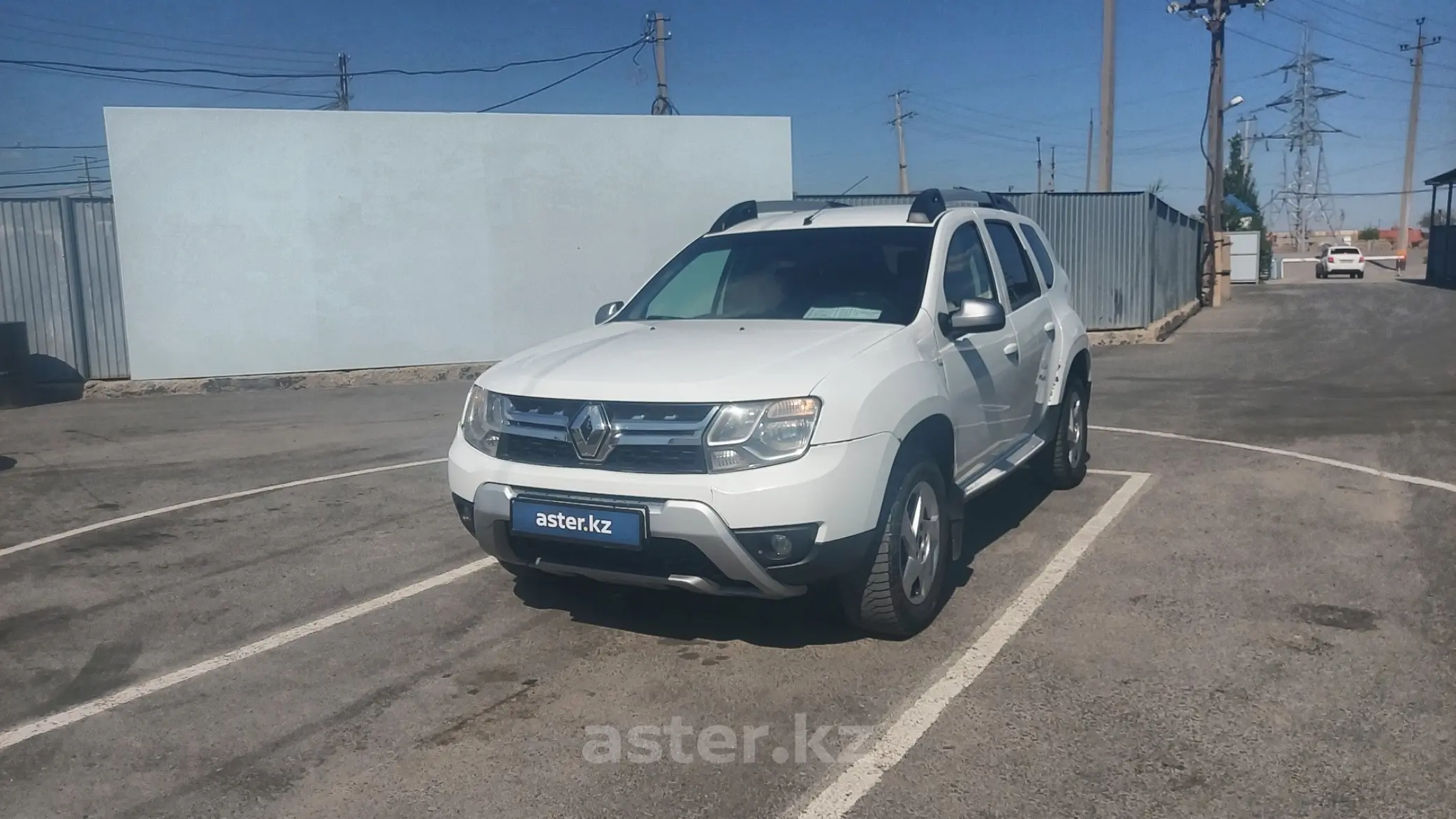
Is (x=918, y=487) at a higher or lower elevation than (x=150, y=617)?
higher

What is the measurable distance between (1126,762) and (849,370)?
1672mm

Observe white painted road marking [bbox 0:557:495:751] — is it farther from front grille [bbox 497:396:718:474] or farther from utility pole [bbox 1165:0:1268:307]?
utility pole [bbox 1165:0:1268:307]

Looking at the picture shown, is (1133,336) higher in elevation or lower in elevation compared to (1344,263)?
lower

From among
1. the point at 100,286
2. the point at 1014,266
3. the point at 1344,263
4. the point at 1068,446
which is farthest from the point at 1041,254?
the point at 1344,263

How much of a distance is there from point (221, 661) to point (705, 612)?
6.59 feet

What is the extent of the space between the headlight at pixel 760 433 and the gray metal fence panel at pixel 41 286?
43.8 feet

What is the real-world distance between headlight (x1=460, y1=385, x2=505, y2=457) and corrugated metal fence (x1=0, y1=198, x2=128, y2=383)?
39.5 ft

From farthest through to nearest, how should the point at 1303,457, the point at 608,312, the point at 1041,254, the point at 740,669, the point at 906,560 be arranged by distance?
the point at 1303,457 < the point at 1041,254 < the point at 608,312 < the point at 906,560 < the point at 740,669

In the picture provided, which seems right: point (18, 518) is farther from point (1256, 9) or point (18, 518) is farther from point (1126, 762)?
point (1256, 9)

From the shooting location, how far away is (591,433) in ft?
14.3

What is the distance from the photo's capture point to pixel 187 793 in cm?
357

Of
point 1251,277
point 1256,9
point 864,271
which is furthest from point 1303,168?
point 864,271

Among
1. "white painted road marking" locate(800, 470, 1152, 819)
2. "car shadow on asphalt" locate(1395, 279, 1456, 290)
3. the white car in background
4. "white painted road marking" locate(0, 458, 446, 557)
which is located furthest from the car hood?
the white car in background

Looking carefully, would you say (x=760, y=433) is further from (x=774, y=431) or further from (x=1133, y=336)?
(x=1133, y=336)
